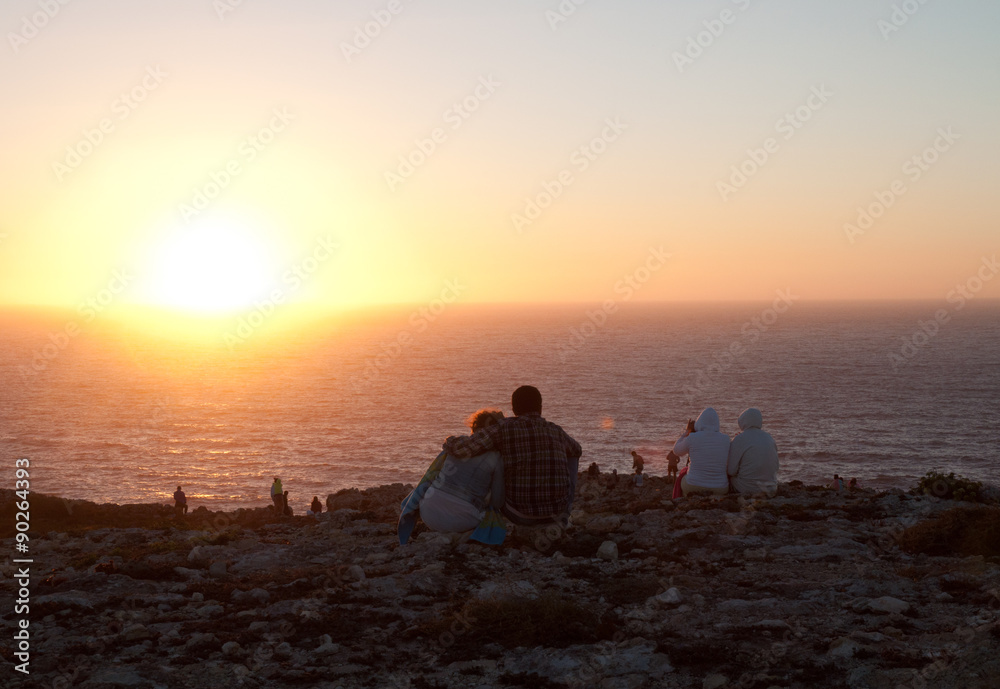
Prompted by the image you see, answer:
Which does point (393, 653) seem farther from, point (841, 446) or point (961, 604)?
point (841, 446)

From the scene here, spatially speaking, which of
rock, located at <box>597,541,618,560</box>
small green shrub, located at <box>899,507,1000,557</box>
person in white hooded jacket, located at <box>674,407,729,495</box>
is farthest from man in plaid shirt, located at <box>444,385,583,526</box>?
person in white hooded jacket, located at <box>674,407,729,495</box>

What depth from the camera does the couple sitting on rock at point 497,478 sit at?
940cm

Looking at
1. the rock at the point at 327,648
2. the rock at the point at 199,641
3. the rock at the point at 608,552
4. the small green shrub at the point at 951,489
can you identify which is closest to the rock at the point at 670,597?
the rock at the point at 608,552

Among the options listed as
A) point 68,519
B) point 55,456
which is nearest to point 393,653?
point 68,519

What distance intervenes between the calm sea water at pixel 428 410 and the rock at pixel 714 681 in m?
43.7

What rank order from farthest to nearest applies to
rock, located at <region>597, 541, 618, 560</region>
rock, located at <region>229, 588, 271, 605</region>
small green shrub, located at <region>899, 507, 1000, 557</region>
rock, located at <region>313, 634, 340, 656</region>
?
rock, located at <region>597, 541, 618, 560</region>, small green shrub, located at <region>899, 507, 1000, 557</region>, rock, located at <region>229, 588, 271, 605</region>, rock, located at <region>313, 634, 340, 656</region>

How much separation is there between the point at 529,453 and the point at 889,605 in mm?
4168

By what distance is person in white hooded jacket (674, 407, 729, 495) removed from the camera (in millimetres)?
13711

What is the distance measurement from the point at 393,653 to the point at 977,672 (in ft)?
14.8

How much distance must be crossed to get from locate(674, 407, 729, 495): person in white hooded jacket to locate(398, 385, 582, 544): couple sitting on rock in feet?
15.3

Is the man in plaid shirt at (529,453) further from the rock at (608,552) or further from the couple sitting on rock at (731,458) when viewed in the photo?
the couple sitting on rock at (731,458)

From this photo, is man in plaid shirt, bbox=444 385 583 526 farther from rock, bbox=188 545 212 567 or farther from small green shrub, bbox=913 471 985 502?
small green shrub, bbox=913 471 985 502

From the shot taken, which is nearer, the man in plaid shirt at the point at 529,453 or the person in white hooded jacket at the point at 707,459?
the man in plaid shirt at the point at 529,453

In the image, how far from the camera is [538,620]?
6.98m
